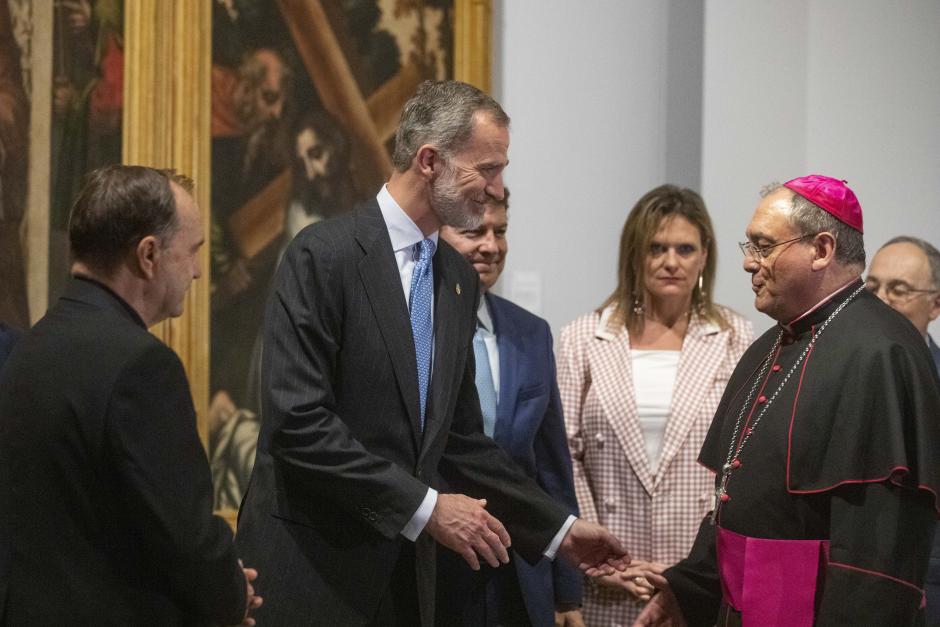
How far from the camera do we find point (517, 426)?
362 cm

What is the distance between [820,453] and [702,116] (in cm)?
282

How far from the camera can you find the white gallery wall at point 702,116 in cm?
530

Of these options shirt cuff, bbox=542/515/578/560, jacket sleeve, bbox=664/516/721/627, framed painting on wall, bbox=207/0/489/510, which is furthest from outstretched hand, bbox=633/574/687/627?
framed painting on wall, bbox=207/0/489/510

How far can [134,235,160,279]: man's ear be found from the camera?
2338mm

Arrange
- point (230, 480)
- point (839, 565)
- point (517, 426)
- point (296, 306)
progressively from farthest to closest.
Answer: point (230, 480)
point (517, 426)
point (296, 306)
point (839, 565)

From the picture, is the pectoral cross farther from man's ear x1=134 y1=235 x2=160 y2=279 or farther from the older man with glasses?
man's ear x1=134 y1=235 x2=160 y2=279

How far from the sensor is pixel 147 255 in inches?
92.4

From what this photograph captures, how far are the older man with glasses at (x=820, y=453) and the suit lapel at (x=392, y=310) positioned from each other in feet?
2.59

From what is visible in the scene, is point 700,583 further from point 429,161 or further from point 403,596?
point 429,161

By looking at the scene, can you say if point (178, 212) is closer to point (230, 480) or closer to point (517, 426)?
point (517, 426)

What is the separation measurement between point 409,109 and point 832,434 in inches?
50.1

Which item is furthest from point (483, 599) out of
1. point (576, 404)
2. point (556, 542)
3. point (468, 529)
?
point (576, 404)

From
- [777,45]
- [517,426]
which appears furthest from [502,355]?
[777,45]

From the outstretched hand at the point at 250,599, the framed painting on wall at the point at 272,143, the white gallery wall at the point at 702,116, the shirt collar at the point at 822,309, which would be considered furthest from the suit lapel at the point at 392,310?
the white gallery wall at the point at 702,116
